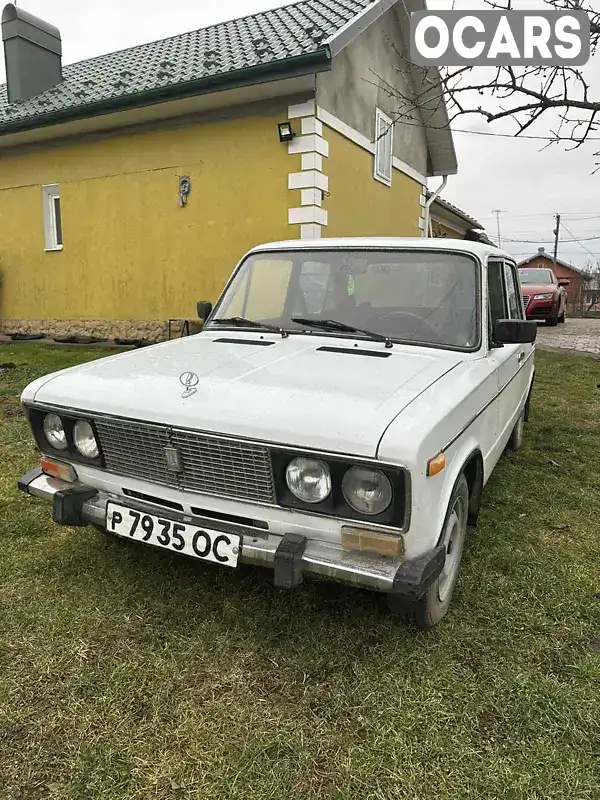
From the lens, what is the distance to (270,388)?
2.41m

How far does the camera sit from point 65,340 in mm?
11688

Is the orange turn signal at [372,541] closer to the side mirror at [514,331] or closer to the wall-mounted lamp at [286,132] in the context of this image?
the side mirror at [514,331]

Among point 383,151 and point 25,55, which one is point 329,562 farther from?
point 25,55

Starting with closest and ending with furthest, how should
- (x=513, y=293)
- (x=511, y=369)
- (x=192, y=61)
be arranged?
(x=511, y=369) < (x=513, y=293) < (x=192, y=61)

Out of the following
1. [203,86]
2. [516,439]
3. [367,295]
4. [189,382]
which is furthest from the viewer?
[203,86]

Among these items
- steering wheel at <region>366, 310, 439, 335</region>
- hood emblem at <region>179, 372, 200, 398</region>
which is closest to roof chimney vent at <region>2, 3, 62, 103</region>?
steering wheel at <region>366, 310, 439, 335</region>

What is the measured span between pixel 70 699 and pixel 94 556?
109cm

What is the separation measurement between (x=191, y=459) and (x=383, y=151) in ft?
35.9

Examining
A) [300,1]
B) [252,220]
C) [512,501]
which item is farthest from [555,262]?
[512,501]

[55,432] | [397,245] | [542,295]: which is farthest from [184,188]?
[542,295]

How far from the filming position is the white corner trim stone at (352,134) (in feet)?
29.8

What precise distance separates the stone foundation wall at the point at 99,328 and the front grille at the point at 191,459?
308 inches

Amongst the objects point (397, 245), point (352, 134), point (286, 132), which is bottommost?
point (397, 245)

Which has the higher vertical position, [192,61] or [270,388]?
[192,61]
